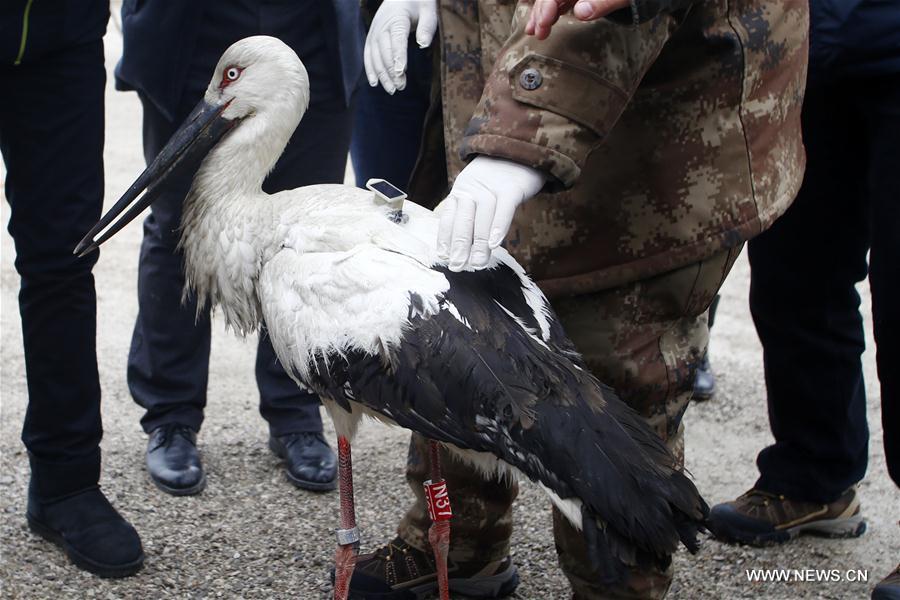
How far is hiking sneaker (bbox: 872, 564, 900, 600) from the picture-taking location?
135 inches

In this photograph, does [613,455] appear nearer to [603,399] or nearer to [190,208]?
[603,399]

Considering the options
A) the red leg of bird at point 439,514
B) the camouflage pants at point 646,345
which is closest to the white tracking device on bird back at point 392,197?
the camouflage pants at point 646,345

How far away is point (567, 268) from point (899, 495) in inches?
86.8

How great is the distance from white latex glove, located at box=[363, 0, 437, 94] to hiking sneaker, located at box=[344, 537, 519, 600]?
4.63 feet

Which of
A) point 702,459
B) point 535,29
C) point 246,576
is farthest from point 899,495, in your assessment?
point 535,29

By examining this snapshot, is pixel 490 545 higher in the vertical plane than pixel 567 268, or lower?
lower

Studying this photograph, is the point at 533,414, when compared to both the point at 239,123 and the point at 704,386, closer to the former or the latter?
the point at 239,123

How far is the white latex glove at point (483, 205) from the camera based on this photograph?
2457 mm

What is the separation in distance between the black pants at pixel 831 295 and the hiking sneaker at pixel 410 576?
1146mm

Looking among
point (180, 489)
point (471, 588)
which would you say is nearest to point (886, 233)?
point (471, 588)

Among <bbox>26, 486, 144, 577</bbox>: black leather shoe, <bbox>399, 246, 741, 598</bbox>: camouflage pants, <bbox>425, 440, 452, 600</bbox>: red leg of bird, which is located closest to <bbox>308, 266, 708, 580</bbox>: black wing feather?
<bbox>399, 246, 741, 598</bbox>: camouflage pants

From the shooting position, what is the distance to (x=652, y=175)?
287 cm

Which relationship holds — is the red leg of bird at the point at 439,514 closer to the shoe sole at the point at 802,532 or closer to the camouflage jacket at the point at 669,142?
the camouflage jacket at the point at 669,142

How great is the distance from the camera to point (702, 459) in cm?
476
